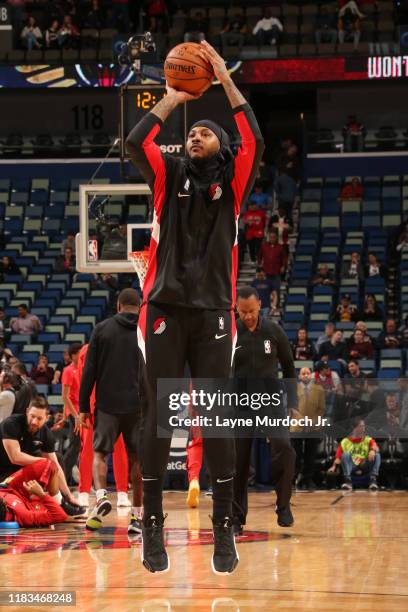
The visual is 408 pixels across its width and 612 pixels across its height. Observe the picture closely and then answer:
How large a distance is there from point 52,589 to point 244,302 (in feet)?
10.7

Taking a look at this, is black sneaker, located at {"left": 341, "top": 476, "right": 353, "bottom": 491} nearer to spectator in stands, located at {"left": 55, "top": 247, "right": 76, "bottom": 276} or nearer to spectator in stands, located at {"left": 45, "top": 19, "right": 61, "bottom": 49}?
spectator in stands, located at {"left": 55, "top": 247, "right": 76, "bottom": 276}

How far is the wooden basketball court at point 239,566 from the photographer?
573 cm

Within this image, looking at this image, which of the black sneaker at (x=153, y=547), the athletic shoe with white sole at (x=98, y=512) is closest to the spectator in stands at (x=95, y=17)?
the athletic shoe with white sole at (x=98, y=512)

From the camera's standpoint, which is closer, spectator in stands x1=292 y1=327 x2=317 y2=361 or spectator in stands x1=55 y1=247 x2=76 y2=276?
spectator in stands x1=292 y1=327 x2=317 y2=361

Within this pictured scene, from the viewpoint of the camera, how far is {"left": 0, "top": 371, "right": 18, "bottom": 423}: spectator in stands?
1299 centimetres

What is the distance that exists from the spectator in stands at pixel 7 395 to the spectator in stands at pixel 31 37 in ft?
52.1

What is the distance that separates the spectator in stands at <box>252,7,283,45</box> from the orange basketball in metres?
21.8

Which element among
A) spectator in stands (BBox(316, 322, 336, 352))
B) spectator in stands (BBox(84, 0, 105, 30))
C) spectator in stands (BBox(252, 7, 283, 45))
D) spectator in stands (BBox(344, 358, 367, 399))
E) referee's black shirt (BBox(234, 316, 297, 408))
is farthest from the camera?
spectator in stands (BBox(84, 0, 105, 30))

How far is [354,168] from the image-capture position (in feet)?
92.2

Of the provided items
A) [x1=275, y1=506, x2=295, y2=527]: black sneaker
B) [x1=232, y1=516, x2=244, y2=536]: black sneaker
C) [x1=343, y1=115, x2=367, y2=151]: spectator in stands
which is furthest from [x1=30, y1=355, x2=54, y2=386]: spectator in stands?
[x1=343, y1=115, x2=367, y2=151]: spectator in stands

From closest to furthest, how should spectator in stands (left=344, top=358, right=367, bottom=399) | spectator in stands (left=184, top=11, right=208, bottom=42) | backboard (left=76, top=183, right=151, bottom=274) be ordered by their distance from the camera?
backboard (left=76, top=183, right=151, bottom=274) → spectator in stands (left=344, top=358, right=367, bottom=399) → spectator in stands (left=184, top=11, right=208, bottom=42)

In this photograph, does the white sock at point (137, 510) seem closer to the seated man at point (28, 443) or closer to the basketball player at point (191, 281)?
the seated man at point (28, 443)

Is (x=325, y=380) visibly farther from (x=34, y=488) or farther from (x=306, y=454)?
(x=34, y=488)

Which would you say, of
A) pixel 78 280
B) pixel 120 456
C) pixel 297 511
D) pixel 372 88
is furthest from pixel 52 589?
pixel 372 88
